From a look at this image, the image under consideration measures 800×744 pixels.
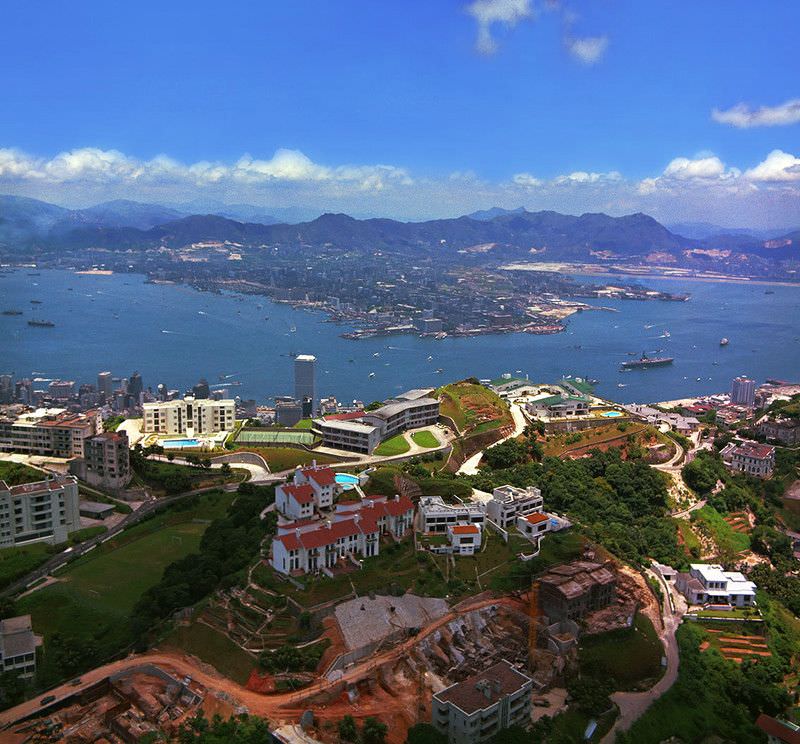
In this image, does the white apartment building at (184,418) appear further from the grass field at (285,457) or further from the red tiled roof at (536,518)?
the red tiled roof at (536,518)

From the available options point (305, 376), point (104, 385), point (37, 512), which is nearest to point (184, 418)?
point (37, 512)

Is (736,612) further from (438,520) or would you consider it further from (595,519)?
(438,520)

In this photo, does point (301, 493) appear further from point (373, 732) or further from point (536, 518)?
point (373, 732)

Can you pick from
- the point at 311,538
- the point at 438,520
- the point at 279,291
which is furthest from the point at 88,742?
the point at 279,291

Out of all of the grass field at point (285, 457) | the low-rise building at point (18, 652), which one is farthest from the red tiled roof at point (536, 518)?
the low-rise building at point (18, 652)

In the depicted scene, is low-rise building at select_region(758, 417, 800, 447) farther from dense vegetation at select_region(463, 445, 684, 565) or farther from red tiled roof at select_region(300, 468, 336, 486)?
red tiled roof at select_region(300, 468, 336, 486)

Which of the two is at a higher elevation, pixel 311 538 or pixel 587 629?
pixel 311 538
